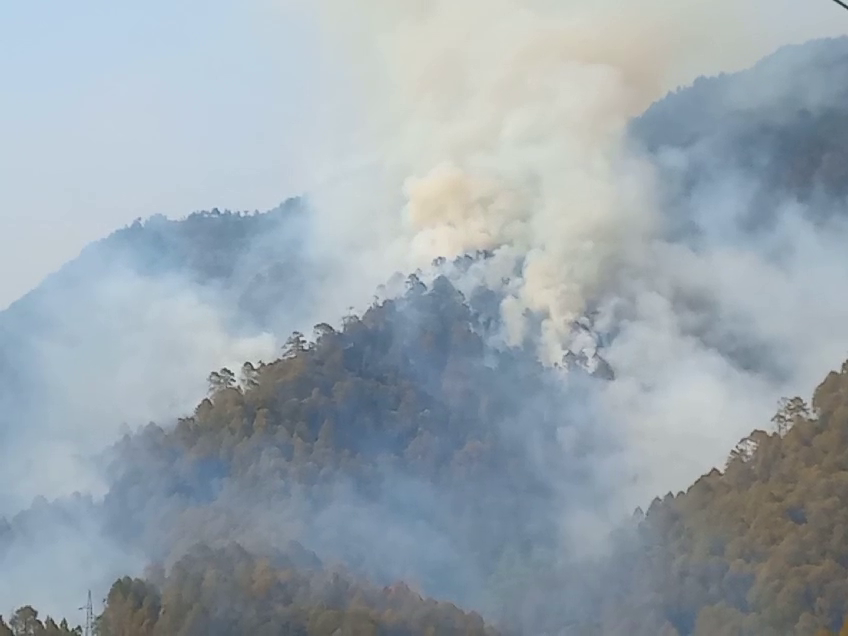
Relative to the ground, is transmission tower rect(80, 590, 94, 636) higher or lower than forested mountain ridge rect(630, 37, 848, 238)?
lower

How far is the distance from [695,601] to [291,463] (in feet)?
67.9

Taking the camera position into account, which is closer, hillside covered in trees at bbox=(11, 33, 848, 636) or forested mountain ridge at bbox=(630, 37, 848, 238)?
hillside covered in trees at bbox=(11, 33, 848, 636)

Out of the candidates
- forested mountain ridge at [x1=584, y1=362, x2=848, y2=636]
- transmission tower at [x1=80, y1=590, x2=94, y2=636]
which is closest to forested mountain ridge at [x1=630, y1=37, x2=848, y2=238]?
forested mountain ridge at [x1=584, y1=362, x2=848, y2=636]

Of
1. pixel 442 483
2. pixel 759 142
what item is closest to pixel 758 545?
pixel 442 483

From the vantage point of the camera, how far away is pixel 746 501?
1649 inches

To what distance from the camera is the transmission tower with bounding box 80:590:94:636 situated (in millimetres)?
38562

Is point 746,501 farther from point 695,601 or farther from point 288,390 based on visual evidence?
point 288,390

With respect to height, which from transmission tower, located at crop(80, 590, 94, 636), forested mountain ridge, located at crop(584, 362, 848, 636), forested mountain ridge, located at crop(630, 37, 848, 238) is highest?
forested mountain ridge, located at crop(630, 37, 848, 238)

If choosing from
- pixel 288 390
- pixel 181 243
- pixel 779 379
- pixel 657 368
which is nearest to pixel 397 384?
pixel 288 390

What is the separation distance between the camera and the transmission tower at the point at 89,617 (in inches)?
1518

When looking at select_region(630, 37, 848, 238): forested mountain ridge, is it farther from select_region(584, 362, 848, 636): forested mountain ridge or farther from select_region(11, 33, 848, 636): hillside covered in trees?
select_region(584, 362, 848, 636): forested mountain ridge

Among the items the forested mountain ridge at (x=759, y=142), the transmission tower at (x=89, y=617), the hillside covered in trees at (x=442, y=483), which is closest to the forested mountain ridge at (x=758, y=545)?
the hillside covered in trees at (x=442, y=483)

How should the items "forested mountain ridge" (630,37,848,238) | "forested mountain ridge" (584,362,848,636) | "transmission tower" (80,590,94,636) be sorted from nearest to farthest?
"forested mountain ridge" (584,362,848,636), "transmission tower" (80,590,94,636), "forested mountain ridge" (630,37,848,238)

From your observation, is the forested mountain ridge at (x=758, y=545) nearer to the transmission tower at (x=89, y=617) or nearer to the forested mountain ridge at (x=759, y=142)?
the transmission tower at (x=89, y=617)
